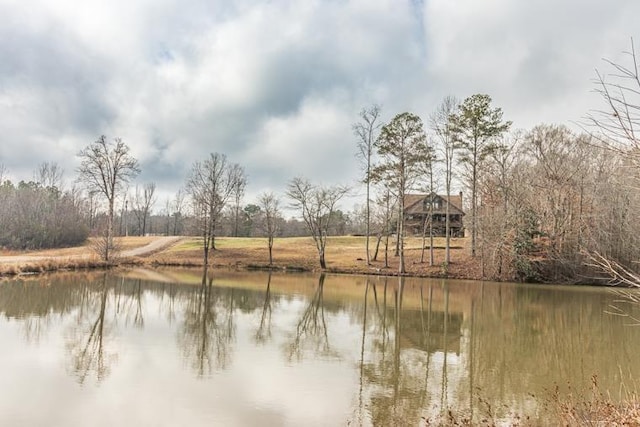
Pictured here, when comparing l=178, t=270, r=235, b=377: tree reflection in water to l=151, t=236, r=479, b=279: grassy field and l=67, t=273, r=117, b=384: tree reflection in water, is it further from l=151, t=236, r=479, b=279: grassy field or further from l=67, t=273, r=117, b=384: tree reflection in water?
l=151, t=236, r=479, b=279: grassy field

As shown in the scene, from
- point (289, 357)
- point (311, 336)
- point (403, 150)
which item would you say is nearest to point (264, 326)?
point (311, 336)

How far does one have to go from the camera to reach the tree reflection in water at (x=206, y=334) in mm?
9680

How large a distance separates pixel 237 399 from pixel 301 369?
220cm

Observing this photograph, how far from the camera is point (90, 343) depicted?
11.1m

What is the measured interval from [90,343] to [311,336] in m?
5.77

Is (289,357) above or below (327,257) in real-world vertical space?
below

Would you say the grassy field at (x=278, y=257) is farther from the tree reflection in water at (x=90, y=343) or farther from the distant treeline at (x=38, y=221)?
the tree reflection in water at (x=90, y=343)

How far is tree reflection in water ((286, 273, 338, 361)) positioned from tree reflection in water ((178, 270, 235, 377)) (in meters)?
1.63

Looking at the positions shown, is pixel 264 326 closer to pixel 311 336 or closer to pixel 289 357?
pixel 311 336

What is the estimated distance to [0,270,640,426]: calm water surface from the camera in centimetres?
691

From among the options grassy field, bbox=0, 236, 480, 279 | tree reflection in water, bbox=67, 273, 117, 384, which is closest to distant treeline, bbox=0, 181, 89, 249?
grassy field, bbox=0, 236, 480, 279

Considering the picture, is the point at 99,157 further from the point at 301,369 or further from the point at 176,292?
the point at 301,369

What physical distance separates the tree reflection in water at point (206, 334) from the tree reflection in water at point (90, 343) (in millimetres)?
1730

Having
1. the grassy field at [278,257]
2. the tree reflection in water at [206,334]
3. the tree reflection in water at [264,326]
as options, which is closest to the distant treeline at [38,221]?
the grassy field at [278,257]
